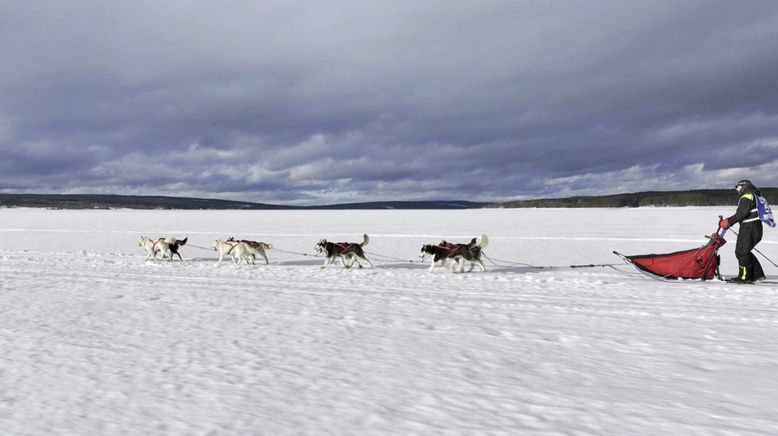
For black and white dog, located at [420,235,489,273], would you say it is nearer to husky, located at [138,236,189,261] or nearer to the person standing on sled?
the person standing on sled

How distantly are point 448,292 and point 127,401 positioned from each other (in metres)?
5.58

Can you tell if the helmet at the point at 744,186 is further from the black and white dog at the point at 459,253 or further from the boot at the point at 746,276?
the black and white dog at the point at 459,253

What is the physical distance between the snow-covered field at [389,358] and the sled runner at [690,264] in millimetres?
351

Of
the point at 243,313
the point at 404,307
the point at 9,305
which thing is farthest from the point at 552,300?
the point at 9,305

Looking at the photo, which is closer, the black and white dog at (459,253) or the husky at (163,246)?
the black and white dog at (459,253)

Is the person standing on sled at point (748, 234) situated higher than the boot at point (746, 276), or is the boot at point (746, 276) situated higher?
the person standing on sled at point (748, 234)

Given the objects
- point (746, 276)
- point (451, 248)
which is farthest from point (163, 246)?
point (746, 276)

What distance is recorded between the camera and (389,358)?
172 inches

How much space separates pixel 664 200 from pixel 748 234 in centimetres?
14785

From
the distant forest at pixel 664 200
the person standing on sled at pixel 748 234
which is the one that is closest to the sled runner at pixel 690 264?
the person standing on sled at pixel 748 234

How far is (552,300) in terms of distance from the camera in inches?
283

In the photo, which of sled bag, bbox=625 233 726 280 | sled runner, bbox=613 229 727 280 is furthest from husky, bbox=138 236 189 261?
sled bag, bbox=625 233 726 280

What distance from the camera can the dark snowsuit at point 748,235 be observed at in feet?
27.1

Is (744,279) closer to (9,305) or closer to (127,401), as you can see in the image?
(127,401)
